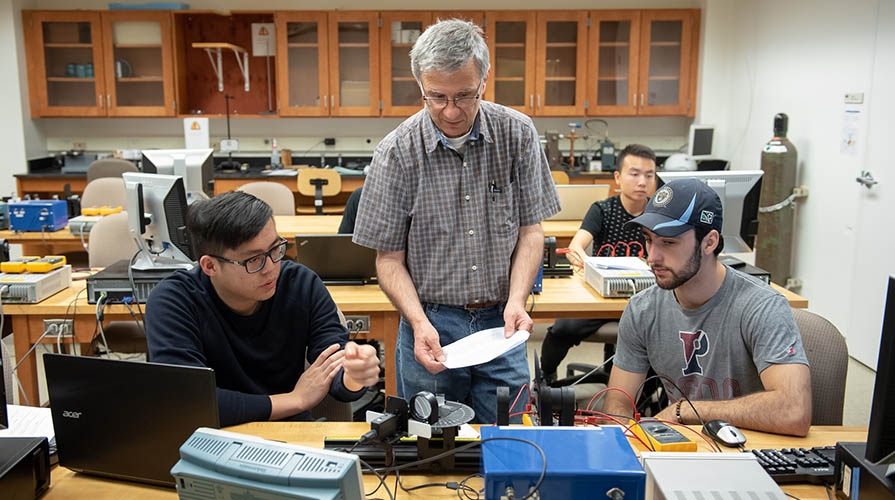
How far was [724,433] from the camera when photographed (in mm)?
1569

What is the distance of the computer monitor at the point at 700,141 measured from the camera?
6.08 m

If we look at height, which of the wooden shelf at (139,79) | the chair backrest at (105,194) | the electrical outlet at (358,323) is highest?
the wooden shelf at (139,79)

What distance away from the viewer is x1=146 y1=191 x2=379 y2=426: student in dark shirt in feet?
5.63

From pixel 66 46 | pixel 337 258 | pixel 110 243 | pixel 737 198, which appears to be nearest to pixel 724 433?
pixel 737 198

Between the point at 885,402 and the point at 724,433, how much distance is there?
0.45 m

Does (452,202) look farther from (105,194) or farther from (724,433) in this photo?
(105,194)

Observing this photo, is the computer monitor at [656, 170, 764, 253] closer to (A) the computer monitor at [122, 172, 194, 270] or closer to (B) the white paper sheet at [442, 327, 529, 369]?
(B) the white paper sheet at [442, 327, 529, 369]

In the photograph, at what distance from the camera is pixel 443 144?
1.94 meters

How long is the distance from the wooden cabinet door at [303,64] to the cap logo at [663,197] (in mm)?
4932

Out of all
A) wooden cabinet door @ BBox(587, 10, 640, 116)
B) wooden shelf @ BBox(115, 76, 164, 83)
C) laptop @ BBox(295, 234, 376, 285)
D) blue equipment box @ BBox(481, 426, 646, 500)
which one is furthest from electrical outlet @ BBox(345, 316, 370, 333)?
wooden shelf @ BBox(115, 76, 164, 83)

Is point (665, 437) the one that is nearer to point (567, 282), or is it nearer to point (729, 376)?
point (729, 376)

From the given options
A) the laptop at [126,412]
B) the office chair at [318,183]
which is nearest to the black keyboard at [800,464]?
the laptop at [126,412]

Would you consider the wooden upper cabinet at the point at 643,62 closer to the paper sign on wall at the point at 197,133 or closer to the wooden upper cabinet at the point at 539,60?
the wooden upper cabinet at the point at 539,60

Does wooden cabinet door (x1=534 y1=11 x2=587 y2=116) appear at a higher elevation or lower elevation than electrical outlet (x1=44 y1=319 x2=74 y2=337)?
higher
